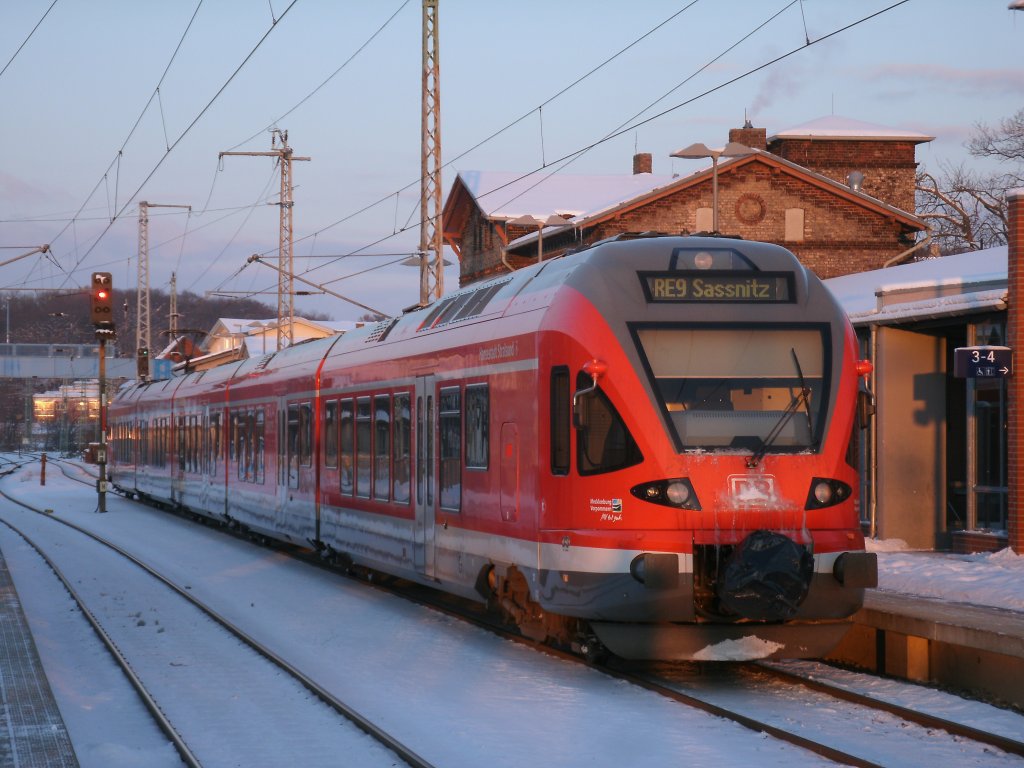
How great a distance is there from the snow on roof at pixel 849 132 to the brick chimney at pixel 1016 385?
124ft

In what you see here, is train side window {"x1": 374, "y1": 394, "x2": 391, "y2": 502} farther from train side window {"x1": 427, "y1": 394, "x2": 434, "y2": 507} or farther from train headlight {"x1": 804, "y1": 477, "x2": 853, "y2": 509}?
train headlight {"x1": 804, "y1": 477, "x2": 853, "y2": 509}

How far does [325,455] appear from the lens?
61.3 feet

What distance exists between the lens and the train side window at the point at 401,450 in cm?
1487

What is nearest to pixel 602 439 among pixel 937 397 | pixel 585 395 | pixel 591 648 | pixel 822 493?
pixel 585 395

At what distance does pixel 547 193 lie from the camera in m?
47.5

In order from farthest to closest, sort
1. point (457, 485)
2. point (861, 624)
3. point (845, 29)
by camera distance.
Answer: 1. point (845, 29)
2. point (457, 485)
3. point (861, 624)

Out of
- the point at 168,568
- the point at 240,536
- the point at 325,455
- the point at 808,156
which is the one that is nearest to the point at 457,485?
the point at 325,455

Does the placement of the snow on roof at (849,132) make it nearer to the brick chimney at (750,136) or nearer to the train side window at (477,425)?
the brick chimney at (750,136)

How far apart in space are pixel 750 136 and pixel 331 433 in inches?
1480

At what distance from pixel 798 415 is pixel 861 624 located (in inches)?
97.9

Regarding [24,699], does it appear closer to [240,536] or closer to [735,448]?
[735,448]

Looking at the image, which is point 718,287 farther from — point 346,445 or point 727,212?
point 727,212

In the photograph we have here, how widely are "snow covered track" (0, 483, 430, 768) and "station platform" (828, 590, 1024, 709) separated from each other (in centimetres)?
445

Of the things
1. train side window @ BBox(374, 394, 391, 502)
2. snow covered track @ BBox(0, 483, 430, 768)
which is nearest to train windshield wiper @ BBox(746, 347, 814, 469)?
snow covered track @ BBox(0, 483, 430, 768)
